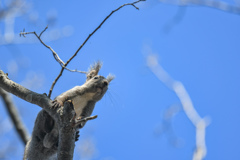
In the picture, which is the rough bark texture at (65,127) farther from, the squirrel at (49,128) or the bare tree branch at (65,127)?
the squirrel at (49,128)

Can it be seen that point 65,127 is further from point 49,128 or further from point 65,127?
point 49,128

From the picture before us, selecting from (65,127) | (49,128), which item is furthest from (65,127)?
(49,128)

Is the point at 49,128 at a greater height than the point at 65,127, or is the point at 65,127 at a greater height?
the point at 49,128

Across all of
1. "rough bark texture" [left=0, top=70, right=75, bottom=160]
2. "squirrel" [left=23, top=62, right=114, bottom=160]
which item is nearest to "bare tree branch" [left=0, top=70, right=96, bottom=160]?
"rough bark texture" [left=0, top=70, right=75, bottom=160]

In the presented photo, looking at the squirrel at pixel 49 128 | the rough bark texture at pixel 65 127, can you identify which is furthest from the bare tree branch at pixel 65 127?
the squirrel at pixel 49 128

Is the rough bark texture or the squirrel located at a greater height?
the squirrel

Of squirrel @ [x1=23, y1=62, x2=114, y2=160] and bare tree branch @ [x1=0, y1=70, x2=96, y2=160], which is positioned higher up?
squirrel @ [x1=23, y1=62, x2=114, y2=160]

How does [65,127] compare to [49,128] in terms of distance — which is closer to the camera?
[65,127]

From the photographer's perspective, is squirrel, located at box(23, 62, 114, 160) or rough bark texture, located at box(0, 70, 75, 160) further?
squirrel, located at box(23, 62, 114, 160)

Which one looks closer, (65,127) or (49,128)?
(65,127)

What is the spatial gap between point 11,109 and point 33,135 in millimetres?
644

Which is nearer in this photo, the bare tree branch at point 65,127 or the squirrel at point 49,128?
the bare tree branch at point 65,127

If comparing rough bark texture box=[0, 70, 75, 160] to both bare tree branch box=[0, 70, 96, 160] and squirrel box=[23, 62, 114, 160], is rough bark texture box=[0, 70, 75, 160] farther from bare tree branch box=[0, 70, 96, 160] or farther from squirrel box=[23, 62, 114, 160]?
squirrel box=[23, 62, 114, 160]

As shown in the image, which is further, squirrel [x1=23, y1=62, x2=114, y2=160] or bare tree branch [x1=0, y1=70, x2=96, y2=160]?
squirrel [x1=23, y1=62, x2=114, y2=160]
